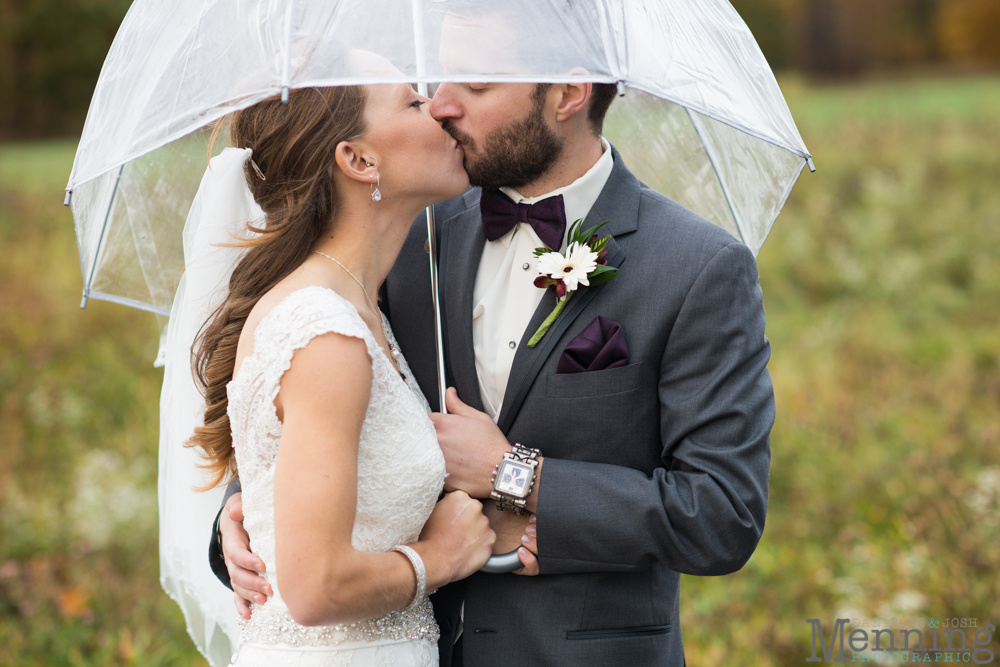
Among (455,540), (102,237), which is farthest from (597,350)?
(102,237)

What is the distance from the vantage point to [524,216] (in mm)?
2381

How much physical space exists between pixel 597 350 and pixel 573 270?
0.72 feet

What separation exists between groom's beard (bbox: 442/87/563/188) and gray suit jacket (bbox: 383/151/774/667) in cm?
20

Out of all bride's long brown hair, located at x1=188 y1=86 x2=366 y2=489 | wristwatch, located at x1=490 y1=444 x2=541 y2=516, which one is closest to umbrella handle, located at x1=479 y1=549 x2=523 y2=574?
wristwatch, located at x1=490 y1=444 x2=541 y2=516

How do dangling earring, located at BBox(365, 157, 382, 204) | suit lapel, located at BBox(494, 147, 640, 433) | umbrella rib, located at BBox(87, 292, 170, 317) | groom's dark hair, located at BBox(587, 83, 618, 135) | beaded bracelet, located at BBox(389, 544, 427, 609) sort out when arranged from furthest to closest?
umbrella rib, located at BBox(87, 292, 170, 317) → groom's dark hair, located at BBox(587, 83, 618, 135) → suit lapel, located at BBox(494, 147, 640, 433) → dangling earring, located at BBox(365, 157, 382, 204) → beaded bracelet, located at BBox(389, 544, 427, 609)

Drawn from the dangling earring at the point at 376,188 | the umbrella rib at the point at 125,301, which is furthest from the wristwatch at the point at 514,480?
the umbrella rib at the point at 125,301

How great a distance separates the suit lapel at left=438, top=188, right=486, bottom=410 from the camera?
2.35m

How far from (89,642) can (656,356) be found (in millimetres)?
3506

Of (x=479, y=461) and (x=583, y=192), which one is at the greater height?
(x=583, y=192)

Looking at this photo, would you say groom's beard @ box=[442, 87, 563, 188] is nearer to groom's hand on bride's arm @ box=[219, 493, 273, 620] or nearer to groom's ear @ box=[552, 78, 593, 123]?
groom's ear @ box=[552, 78, 593, 123]

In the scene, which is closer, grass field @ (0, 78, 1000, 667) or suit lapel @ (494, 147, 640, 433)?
suit lapel @ (494, 147, 640, 433)

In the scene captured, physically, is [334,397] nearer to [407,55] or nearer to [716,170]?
[407,55]

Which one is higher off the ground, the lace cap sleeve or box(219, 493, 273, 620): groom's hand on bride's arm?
the lace cap sleeve

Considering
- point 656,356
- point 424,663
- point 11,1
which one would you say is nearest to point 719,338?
point 656,356
